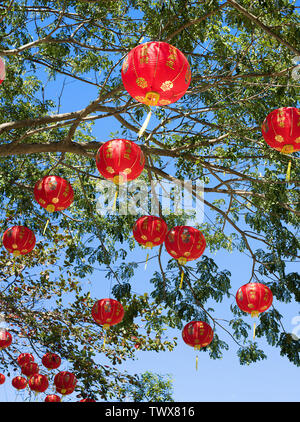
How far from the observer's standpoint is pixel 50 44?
473cm

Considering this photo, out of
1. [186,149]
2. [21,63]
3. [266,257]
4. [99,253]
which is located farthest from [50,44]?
[266,257]

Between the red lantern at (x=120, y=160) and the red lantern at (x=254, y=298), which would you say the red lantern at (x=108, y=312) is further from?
the red lantern at (x=120, y=160)

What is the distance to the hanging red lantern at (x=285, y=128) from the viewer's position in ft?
10.2

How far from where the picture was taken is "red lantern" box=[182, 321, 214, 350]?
4.57m

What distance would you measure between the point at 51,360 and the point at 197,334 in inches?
93.5

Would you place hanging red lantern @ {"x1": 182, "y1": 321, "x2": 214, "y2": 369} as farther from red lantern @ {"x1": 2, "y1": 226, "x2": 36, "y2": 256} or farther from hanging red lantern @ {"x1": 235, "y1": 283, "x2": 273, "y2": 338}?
red lantern @ {"x1": 2, "y1": 226, "x2": 36, "y2": 256}

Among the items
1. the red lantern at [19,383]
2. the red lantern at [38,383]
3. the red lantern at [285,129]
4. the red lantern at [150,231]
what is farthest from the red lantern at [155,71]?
the red lantern at [19,383]

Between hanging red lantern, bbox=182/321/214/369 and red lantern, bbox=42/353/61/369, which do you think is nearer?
hanging red lantern, bbox=182/321/214/369

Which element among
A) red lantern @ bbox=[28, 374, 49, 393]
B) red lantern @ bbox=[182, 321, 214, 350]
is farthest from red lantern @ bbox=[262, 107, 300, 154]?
red lantern @ bbox=[28, 374, 49, 393]

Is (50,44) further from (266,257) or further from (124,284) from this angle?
(266,257)

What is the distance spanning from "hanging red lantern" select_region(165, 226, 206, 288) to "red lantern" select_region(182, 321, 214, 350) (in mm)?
1026

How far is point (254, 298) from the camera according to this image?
13.7 ft
